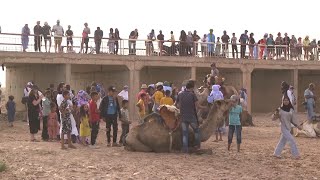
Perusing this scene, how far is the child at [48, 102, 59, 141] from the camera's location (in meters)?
15.1

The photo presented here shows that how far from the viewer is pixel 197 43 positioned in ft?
89.8

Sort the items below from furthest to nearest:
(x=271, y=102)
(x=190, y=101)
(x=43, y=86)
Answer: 1. (x=271, y=102)
2. (x=43, y=86)
3. (x=190, y=101)

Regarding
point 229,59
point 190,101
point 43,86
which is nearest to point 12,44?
point 43,86

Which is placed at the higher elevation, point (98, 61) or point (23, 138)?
point (98, 61)

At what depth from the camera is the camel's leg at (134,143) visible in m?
12.8

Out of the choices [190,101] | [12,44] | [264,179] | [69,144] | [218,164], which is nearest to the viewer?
[264,179]

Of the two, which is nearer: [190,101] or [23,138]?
[190,101]

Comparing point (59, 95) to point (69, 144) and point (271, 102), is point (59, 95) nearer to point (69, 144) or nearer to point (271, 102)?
point (69, 144)

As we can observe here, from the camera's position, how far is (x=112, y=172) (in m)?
10.4

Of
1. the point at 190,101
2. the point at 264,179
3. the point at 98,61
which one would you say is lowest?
the point at 264,179

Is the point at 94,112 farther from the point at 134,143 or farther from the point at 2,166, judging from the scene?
the point at 2,166

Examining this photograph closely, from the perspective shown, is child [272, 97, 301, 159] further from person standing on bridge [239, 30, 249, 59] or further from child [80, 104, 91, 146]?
person standing on bridge [239, 30, 249, 59]

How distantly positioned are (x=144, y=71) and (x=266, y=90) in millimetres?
7666

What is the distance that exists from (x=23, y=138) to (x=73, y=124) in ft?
11.0
